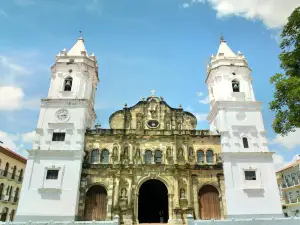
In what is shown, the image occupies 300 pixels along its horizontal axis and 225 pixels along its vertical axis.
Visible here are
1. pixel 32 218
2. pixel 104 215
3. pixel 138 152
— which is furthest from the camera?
pixel 138 152

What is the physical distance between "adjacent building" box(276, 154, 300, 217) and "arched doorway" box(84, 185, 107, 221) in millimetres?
26746

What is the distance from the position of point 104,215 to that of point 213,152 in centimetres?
1127

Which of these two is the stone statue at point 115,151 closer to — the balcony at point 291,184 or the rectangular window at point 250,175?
the rectangular window at point 250,175

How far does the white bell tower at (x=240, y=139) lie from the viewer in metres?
21.5

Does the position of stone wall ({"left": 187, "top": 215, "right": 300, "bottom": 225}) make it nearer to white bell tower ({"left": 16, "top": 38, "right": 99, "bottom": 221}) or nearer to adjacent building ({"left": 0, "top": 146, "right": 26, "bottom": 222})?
white bell tower ({"left": 16, "top": 38, "right": 99, "bottom": 221})

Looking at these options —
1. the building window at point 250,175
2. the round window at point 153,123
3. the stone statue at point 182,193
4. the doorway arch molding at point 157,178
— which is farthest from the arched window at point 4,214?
the building window at point 250,175

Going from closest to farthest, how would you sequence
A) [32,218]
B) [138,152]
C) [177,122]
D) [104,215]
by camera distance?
[32,218] → [104,215] → [138,152] → [177,122]

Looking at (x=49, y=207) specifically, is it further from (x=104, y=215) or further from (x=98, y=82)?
(x=98, y=82)

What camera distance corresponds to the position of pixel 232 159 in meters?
23.0

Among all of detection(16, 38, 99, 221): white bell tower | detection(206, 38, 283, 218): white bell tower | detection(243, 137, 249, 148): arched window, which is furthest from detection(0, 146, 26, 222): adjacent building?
detection(243, 137, 249, 148): arched window

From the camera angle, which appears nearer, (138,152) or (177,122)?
(138,152)

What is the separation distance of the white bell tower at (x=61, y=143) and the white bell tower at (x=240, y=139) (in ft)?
42.3

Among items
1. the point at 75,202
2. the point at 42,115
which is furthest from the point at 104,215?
the point at 42,115

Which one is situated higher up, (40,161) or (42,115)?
(42,115)
